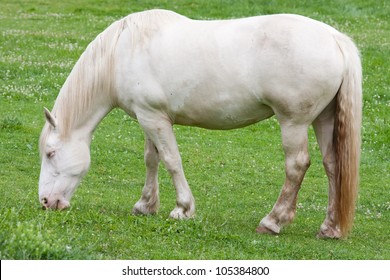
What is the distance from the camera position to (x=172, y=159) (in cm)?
1045

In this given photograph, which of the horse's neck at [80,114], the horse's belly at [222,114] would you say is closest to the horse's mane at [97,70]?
the horse's neck at [80,114]

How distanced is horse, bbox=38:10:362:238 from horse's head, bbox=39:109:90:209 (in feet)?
0.04

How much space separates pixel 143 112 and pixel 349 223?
2565mm

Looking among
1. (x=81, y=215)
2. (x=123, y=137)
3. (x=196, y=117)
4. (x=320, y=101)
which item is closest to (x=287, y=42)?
(x=320, y=101)

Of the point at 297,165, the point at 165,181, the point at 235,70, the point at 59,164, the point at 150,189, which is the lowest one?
the point at 165,181

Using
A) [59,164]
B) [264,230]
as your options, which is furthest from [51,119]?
[264,230]

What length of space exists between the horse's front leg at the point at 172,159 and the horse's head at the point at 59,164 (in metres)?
0.86

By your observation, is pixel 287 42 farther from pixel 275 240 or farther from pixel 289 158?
pixel 275 240

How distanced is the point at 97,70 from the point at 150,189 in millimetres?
1572

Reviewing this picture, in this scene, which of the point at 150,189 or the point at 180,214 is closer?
the point at 180,214

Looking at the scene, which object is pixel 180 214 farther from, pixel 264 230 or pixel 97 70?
pixel 97 70

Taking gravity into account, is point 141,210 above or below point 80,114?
below

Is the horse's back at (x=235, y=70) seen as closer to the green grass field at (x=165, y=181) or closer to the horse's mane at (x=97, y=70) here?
the horse's mane at (x=97, y=70)

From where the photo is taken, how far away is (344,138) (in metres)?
9.92
